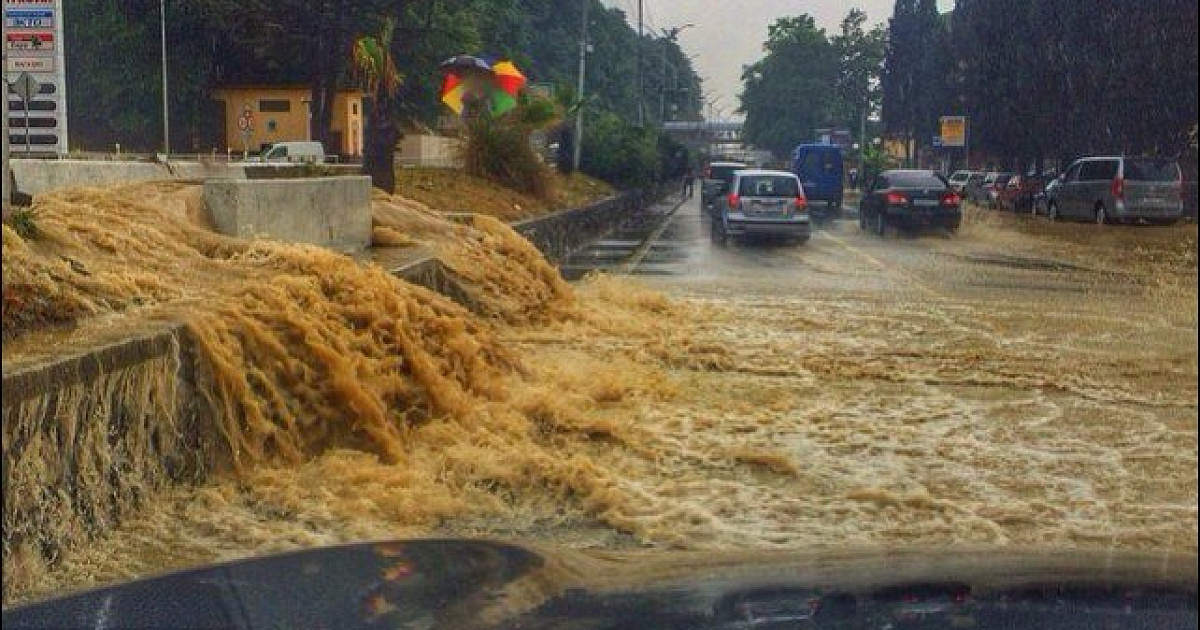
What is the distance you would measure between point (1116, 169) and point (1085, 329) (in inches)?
364

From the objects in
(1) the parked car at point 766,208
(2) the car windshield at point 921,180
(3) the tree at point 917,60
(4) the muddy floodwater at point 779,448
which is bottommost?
(4) the muddy floodwater at point 779,448

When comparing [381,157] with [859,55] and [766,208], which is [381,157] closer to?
[766,208]

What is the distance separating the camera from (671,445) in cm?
770

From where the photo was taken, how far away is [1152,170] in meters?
3.04

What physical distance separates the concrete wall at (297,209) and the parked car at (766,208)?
38.1 ft

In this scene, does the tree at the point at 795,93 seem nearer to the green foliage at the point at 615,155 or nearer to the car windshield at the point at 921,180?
the car windshield at the point at 921,180

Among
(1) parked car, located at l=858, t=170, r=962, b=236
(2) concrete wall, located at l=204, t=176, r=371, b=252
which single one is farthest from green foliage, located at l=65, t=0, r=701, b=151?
(2) concrete wall, located at l=204, t=176, r=371, b=252

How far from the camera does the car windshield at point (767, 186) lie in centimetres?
2580

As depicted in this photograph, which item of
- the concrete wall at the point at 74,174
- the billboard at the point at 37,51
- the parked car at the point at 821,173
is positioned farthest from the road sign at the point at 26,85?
the parked car at the point at 821,173

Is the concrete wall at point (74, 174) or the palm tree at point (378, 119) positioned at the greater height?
the palm tree at point (378, 119)

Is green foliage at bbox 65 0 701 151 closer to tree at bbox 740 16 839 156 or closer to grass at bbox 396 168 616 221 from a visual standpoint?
tree at bbox 740 16 839 156

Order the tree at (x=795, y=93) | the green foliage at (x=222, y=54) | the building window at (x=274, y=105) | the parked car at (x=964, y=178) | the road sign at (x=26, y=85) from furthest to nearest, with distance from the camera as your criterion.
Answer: the building window at (x=274, y=105)
the parked car at (x=964, y=178)
the green foliage at (x=222, y=54)
the road sign at (x=26, y=85)
the tree at (x=795, y=93)

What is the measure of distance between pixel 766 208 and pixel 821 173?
20307 mm

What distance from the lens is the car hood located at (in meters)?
1.81
